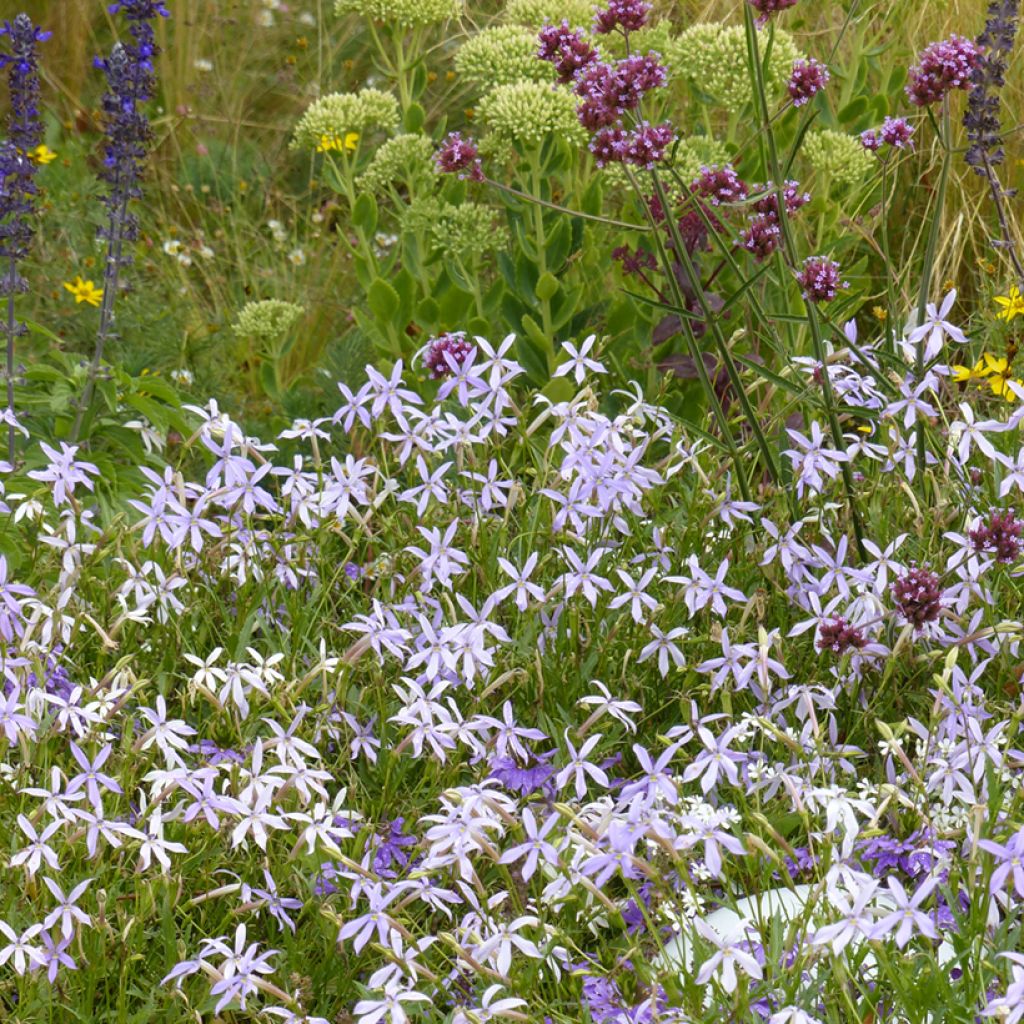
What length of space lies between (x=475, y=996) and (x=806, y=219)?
139 inches

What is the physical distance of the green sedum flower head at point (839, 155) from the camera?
4109 millimetres

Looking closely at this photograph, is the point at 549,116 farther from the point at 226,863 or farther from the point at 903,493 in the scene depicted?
the point at 226,863

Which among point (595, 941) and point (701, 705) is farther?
point (701, 705)

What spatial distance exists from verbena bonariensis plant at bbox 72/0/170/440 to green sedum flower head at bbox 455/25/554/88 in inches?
35.0

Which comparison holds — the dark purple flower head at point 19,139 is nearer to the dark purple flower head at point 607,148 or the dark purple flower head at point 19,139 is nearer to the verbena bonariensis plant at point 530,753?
the verbena bonariensis plant at point 530,753

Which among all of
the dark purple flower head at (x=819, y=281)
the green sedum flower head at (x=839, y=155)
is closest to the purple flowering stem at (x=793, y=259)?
the dark purple flower head at (x=819, y=281)

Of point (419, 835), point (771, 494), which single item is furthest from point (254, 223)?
point (419, 835)

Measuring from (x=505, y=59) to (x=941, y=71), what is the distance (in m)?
1.77

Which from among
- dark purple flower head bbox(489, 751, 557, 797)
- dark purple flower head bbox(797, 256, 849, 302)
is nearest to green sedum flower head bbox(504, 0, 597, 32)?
dark purple flower head bbox(797, 256, 849, 302)

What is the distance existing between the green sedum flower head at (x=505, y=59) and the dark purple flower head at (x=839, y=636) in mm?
2133

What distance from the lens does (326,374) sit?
4.64 metres

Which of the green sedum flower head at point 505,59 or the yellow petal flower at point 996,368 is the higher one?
the green sedum flower head at point 505,59

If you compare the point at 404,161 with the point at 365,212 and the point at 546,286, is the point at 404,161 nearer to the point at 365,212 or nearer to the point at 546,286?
the point at 365,212

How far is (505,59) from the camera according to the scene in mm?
4109
